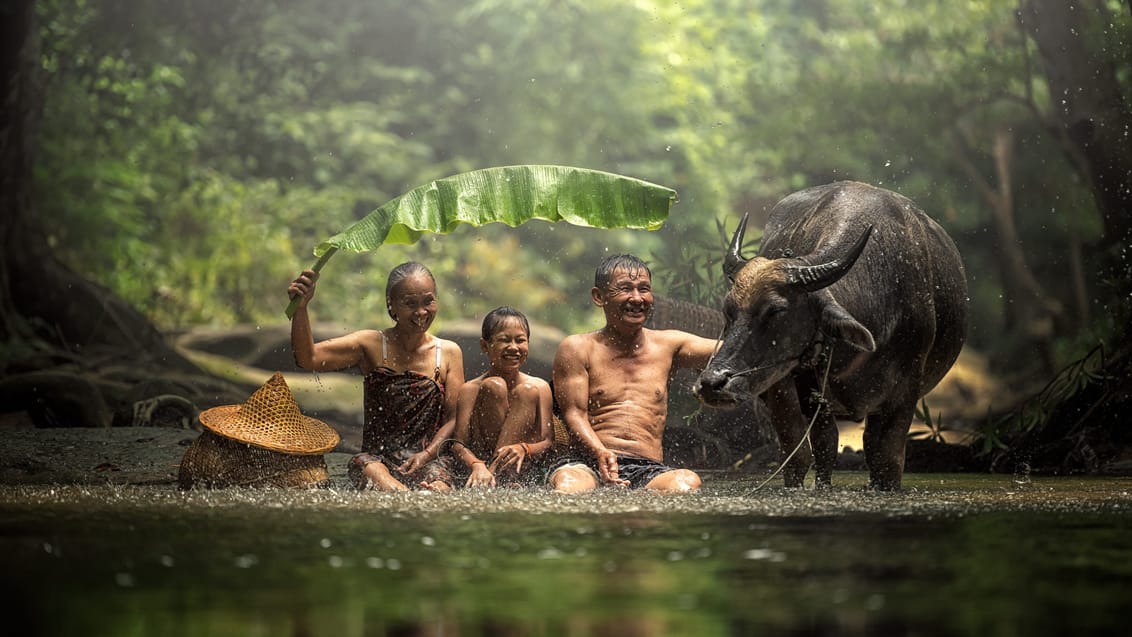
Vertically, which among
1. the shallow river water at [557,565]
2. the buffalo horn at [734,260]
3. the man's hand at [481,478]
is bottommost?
the shallow river water at [557,565]

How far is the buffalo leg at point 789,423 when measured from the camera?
619cm

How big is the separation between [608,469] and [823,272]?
125 cm

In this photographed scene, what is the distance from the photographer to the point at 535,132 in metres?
21.7

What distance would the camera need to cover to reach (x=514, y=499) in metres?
5.50

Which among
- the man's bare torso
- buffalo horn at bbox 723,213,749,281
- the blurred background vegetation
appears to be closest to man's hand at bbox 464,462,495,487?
the man's bare torso

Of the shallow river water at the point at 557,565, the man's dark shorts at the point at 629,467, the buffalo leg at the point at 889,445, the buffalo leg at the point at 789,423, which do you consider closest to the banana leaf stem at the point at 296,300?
the shallow river water at the point at 557,565

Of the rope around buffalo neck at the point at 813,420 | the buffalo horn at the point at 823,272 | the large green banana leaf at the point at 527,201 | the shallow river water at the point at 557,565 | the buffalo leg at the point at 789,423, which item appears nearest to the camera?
the shallow river water at the point at 557,565

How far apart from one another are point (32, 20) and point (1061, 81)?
821 centimetres

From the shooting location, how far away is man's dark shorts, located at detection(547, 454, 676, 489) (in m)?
6.24

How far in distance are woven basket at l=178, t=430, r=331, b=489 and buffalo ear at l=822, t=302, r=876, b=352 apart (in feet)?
7.75

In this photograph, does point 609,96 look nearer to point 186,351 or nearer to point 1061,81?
point 186,351

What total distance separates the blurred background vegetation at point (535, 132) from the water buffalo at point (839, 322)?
448cm

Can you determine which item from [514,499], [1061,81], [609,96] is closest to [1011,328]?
[1061,81]

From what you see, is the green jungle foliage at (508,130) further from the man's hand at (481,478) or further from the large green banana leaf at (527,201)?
the man's hand at (481,478)
